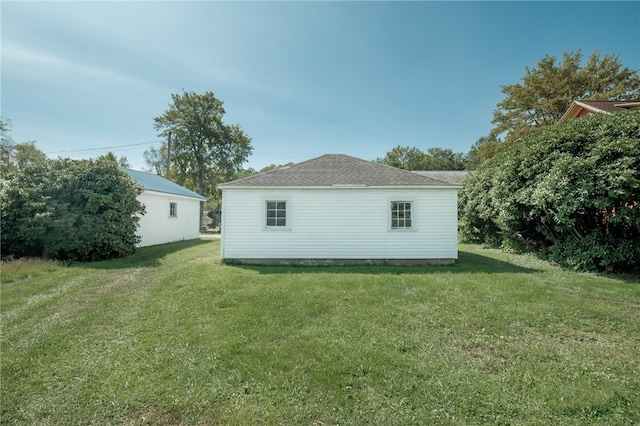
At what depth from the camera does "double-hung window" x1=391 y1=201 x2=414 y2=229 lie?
9.21m

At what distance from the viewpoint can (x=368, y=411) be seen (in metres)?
2.50

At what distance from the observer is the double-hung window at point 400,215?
921 cm

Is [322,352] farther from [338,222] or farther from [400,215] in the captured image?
[400,215]

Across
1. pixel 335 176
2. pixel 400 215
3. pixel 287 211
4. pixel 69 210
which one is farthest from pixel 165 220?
pixel 400 215

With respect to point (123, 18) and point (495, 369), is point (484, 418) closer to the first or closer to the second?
point (495, 369)

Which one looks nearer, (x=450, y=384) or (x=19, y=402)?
(x=19, y=402)

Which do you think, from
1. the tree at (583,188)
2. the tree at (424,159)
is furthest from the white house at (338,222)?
the tree at (424,159)

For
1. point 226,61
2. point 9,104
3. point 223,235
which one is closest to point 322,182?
point 223,235

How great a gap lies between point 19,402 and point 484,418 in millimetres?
4633

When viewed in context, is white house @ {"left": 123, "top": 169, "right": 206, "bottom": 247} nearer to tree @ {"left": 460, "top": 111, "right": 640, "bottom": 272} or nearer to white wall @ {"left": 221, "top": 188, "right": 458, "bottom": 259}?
white wall @ {"left": 221, "top": 188, "right": 458, "bottom": 259}

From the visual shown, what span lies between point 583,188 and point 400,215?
4933mm

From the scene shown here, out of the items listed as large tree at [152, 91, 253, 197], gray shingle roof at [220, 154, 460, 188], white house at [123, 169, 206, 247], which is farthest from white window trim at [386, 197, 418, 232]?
large tree at [152, 91, 253, 197]

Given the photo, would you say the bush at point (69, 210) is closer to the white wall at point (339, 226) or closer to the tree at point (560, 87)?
the white wall at point (339, 226)

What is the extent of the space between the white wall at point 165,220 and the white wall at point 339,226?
266 inches
